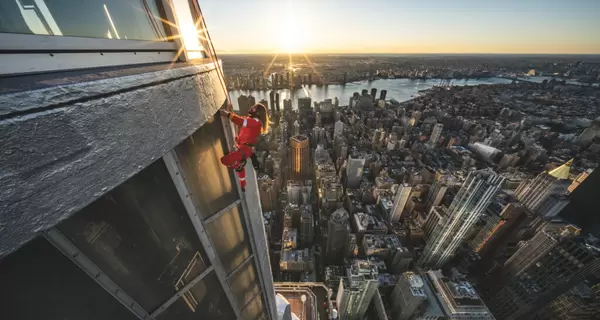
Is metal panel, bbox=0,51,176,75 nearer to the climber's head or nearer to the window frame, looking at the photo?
the window frame

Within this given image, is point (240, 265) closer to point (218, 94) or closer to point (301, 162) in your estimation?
point (218, 94)

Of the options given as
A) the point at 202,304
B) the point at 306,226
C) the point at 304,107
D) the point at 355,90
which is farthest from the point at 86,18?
the point at 355,90

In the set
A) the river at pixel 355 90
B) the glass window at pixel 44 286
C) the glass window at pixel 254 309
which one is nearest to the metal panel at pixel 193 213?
the glass window at pixel 44 286

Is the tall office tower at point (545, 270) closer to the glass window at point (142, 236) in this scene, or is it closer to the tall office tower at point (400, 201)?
the tall office tower at point (400, 201)

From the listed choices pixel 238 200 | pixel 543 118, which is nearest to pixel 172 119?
pixel 238 200

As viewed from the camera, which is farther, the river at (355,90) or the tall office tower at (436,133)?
the river at (355,90)

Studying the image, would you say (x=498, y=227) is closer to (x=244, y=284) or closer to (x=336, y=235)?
(x=336, y=235)

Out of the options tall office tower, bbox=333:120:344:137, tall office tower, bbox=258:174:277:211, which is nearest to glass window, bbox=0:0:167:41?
tall office tower, bbox=258:174:277:211
